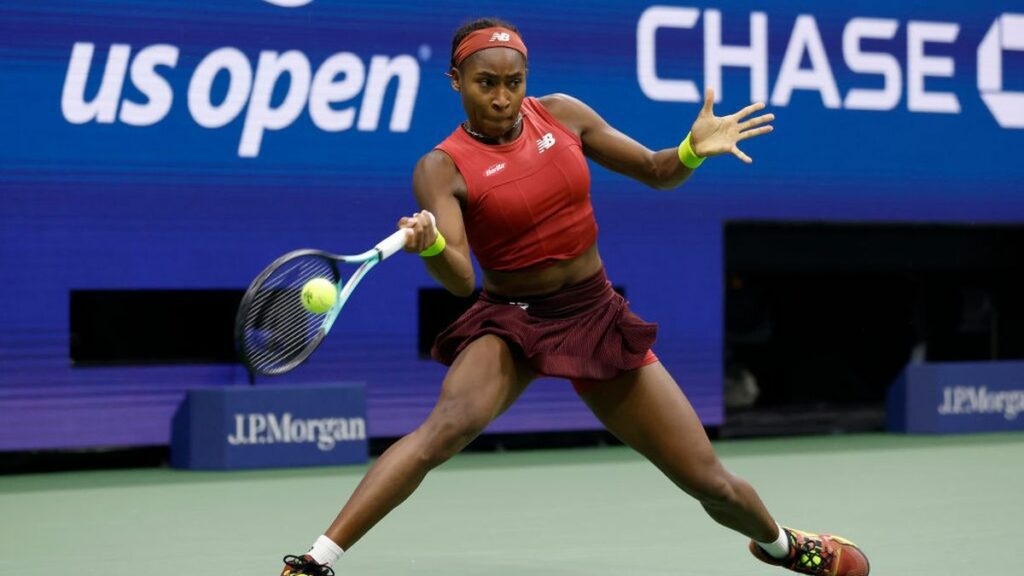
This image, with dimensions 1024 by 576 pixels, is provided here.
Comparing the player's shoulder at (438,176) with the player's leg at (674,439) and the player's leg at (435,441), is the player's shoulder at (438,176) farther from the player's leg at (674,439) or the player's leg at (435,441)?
the player's leg at (674,439)

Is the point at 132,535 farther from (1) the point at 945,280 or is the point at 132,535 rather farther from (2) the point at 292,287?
(1) the point at 945,280

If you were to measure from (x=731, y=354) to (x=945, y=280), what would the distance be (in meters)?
1.77

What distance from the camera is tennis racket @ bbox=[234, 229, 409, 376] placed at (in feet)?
14.3

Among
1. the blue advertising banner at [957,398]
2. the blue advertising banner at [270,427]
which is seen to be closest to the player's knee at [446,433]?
the blue advertising banner at [270,427]

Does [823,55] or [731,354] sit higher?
[823,55]

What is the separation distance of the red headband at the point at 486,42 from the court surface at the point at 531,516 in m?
1.87

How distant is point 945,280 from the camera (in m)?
12.9

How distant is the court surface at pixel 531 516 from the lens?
6.00 meters

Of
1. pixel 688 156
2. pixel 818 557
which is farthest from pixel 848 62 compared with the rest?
pixel 818 557

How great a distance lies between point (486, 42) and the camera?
16.3 ft

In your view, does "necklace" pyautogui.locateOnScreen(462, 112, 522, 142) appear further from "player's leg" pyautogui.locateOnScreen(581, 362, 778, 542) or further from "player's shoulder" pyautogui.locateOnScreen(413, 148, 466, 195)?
"player's leg" pyautogui.locateOnScreen(581, 362, 778, 542)

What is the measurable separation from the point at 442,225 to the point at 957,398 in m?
7.56

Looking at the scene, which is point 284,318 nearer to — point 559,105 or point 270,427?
point 559,105

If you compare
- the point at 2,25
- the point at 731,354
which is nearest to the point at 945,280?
the point at 731,354
